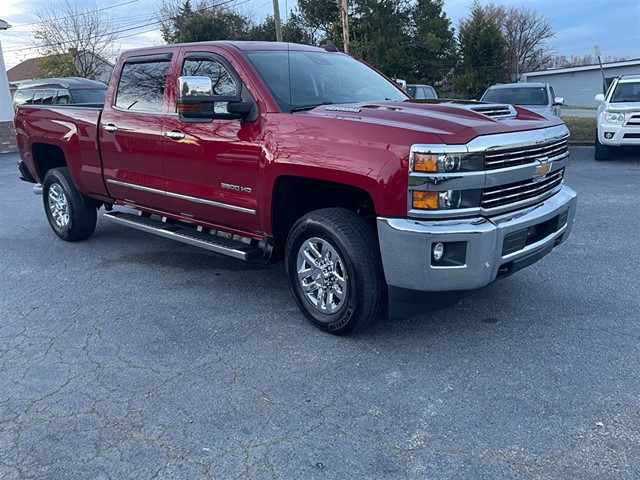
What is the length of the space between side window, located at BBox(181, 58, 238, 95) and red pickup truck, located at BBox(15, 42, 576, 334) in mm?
16

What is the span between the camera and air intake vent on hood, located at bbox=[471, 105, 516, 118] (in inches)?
161

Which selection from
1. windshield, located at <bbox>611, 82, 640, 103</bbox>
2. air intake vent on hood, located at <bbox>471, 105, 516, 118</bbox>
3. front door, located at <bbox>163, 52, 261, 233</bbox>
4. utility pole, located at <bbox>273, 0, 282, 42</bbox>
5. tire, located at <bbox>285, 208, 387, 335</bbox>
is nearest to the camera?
tire, located at <bbox>285, 208, 387, 335</bbox>

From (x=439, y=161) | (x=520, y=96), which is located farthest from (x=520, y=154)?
(x=520, y=96)

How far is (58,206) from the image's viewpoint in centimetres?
697

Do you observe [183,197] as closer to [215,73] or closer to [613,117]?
[215,73]

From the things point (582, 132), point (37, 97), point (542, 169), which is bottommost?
point (582, 132)

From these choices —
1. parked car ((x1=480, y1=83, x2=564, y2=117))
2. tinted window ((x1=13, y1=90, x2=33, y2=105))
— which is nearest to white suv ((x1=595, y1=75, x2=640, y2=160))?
parked car ((x1=480, y1=83, x2=564, y2=117))

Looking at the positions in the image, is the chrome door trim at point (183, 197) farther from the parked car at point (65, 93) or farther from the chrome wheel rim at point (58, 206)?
the parked car at point (65, 93)

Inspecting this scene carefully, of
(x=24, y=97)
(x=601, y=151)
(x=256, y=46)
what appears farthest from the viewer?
(x=24, y=97)

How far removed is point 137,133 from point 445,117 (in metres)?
2.93

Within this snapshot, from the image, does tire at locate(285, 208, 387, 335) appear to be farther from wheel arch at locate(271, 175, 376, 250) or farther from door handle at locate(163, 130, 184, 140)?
door handle at locate(163, 130, 184, 140)

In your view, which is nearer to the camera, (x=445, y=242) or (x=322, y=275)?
(x=445, y=242)

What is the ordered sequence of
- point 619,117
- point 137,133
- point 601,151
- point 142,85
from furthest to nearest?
point 601,151 < point 619,117 < point 142,85 < point 137,133

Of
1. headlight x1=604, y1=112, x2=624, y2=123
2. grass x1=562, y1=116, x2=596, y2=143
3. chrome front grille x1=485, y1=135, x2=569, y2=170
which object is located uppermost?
chrome front grille x1=485, y1=135, x2=569, y2=170
